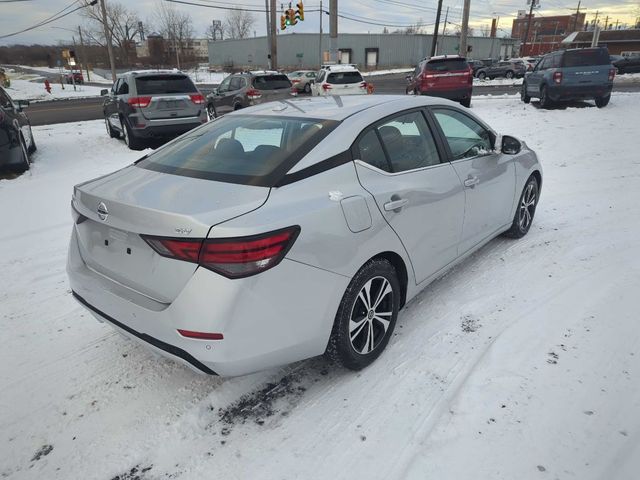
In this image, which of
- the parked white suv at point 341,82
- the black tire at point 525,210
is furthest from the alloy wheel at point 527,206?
the parked white suv at point 341,82

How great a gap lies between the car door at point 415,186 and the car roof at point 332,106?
0.13 meters

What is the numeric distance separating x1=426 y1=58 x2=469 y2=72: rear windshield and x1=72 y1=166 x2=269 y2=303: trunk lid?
14453 mm

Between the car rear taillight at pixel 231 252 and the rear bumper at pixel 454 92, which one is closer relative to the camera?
the car rear taillight at pixel 231 252

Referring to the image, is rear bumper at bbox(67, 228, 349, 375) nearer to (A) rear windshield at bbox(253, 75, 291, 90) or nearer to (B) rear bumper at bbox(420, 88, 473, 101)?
(A) rear windshield at bbox(253, 75, 291, 90)

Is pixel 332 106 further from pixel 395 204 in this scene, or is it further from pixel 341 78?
pixel 341 78

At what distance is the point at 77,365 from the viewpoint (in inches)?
113

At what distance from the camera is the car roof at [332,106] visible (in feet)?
9.67

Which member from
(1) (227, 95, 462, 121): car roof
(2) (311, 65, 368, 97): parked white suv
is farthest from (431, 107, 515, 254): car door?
(2) (311, 65, 368, 97): parked white suv

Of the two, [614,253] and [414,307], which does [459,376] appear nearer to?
[414,307]

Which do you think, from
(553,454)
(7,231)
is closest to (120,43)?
(7,231)

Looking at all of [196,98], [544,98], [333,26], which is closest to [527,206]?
[196,98]

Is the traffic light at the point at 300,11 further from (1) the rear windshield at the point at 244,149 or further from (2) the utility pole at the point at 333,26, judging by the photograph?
(1) the rear windshield at the point at 244,149

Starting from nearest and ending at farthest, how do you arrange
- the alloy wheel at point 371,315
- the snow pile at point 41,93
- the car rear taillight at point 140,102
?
Answer: the alloy wheel at point 371,315
the car rear taillight at point 140,102
the snow pile at point 41,93

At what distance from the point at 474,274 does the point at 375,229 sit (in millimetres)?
1791
